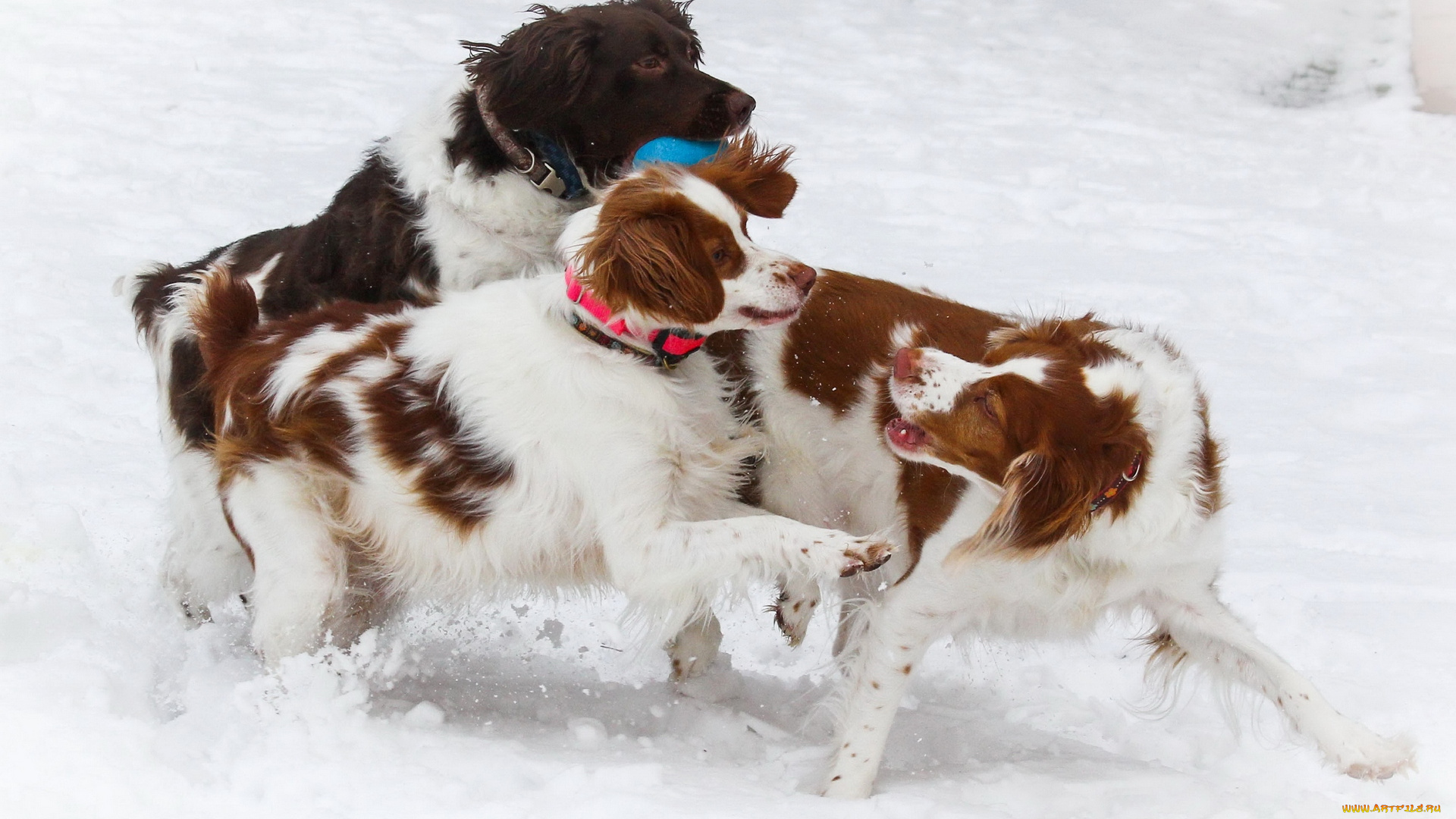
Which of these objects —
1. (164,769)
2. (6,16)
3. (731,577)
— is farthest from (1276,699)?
(6,16)

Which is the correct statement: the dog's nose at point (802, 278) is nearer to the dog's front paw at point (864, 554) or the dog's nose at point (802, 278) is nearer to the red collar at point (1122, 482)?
the dog's front paw at point (864, 554)

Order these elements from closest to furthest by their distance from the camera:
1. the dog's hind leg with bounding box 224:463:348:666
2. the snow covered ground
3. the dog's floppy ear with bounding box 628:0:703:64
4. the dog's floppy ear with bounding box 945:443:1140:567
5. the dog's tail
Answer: the dog's floppy ear with bounding box 945:443:1140:567
the snow covered ground
the dog's hind leg with bounding box 224:463:348:666
the dog's tail
the dog's floppy ear with bounding box 628:0:703:64

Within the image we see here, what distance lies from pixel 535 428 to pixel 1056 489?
1292mm

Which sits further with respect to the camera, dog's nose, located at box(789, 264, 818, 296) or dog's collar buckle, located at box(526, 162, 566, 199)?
dog's collar buckle, located at box(526, 162, 566, 199)

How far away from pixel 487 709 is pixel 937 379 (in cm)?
169

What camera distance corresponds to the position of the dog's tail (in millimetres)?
3582

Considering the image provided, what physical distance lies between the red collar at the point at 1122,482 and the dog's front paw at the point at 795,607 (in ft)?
3.34

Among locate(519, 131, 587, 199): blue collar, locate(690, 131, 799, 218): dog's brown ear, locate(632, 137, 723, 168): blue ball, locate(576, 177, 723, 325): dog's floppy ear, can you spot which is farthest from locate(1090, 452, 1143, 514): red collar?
locate(519, 131, 587, 199): blue collar

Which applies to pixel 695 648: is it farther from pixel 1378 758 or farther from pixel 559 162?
pixel 1378 758

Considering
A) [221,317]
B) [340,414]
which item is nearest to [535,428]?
[340,414]

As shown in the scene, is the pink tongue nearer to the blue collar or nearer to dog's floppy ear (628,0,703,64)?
the blue collar

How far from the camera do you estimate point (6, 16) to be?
31.8ft

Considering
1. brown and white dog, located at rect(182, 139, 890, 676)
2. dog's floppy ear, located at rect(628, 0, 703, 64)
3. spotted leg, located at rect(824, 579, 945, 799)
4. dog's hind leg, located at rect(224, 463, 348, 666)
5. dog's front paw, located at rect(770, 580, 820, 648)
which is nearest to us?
brown and white dog, located at rect(182, 139, 890, 676)

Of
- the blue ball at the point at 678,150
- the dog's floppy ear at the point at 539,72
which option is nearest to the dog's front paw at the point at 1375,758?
the blue ball at the point at 678,150
